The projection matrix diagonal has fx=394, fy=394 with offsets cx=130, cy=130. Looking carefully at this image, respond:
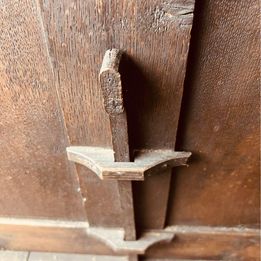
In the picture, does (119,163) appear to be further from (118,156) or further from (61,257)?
(61,257)

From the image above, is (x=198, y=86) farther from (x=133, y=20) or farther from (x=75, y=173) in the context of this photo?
(x=75, y=173)

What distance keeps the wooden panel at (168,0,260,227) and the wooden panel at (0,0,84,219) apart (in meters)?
0.22

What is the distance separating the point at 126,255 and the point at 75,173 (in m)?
0.41

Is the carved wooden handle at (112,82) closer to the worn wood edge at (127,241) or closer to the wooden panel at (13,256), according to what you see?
the worn wood edge at (127,241)

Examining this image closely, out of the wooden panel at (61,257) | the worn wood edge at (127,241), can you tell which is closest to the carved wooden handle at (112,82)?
the worn wood edge at (127,241)

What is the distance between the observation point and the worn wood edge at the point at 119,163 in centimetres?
67

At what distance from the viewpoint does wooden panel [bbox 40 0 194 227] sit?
1.59 feet

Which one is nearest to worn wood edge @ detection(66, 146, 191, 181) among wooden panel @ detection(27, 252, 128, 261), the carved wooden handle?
the carved wooden handle

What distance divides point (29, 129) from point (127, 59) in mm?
258

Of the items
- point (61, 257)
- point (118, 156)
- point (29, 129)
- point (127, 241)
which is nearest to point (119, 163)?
point (118, 156)

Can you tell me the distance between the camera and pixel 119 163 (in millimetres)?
677

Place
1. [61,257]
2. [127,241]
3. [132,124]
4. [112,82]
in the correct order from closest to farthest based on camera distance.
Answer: [112,82], [132,124], [127,241], [61,257]

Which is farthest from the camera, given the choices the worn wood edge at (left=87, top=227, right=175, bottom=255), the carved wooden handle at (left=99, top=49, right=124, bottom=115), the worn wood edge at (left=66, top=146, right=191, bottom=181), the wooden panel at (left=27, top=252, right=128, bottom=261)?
the wooden panel at (left=27, top=252, right=128, bottom=261)

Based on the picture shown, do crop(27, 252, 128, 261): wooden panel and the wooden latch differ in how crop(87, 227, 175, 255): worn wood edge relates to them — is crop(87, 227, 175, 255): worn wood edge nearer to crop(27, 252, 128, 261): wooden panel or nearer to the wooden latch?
the wooden latch
